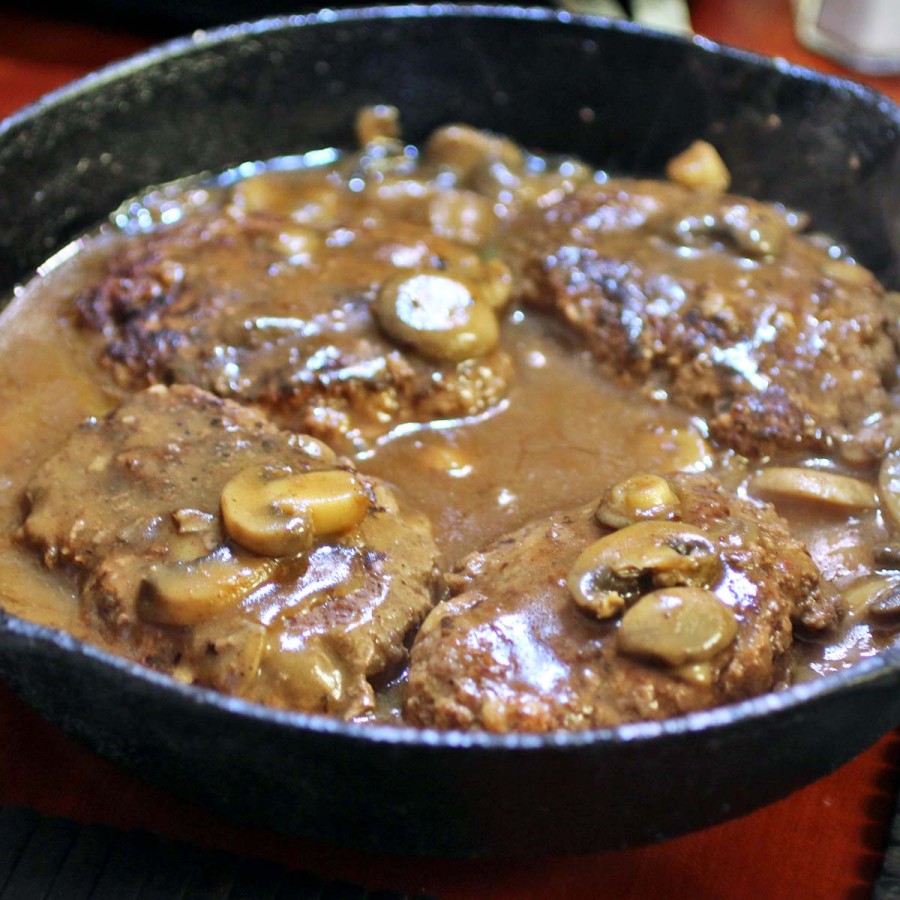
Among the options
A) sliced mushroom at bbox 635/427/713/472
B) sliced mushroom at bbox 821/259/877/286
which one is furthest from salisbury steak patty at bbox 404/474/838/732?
sliced mushroom at bbox 821/259/877/286

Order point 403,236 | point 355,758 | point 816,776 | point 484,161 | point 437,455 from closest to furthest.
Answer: point 355,758, point 816,776, point 437,455, point 403,236, point 484,161

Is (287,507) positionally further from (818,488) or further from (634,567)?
(818,488)

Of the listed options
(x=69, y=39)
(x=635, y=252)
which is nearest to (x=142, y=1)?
(x=69, y=39)

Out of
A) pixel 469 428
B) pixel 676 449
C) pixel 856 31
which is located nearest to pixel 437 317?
pixel 469 428

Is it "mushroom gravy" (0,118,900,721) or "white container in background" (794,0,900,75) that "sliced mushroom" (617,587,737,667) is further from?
"white container in background" (794,0,900,75)

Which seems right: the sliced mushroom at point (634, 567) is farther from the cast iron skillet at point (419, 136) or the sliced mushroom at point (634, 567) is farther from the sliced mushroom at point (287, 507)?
the sliced mushroom at point (287, 507)

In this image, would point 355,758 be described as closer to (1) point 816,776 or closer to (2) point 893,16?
(1) point 816,776
